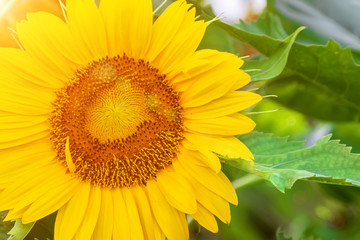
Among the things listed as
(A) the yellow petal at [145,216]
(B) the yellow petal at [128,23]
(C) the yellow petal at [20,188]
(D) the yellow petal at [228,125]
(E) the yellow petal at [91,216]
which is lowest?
(A) the yellow petal at [145,216]

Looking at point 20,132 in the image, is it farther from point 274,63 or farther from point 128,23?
point 274,63

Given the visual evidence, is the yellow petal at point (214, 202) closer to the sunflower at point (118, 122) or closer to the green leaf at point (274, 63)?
the sunflower at point (118, 122)

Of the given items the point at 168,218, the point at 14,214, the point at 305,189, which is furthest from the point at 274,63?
the point at 305,189

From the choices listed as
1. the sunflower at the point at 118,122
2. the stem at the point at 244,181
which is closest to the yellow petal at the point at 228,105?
the sunflower at the point at 118,122

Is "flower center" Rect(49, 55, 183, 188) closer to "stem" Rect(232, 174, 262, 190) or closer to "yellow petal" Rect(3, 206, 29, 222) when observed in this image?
"yellow petal" Rect(3, 206, 29, 222)

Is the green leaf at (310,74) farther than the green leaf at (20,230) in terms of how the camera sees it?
Yes

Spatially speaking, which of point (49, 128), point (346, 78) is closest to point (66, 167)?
point (49, 128)
